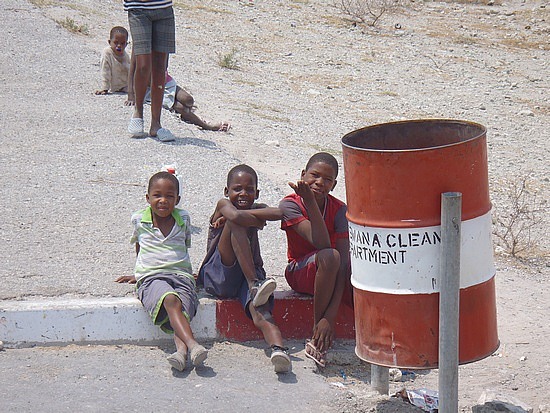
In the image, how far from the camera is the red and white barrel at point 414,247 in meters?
3.07

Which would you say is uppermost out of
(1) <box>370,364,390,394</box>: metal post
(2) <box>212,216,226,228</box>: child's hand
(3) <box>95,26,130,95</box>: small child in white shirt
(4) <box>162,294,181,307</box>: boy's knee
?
(3) <box>95,26,130,95</box>: small child in white shirt

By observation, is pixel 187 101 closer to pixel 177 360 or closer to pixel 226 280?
pixel 226 280

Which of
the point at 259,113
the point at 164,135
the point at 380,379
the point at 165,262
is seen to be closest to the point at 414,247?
the point at 380,379

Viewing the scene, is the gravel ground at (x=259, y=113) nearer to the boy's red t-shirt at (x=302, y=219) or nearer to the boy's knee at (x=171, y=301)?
the boy's knee at (x=171, y=301)

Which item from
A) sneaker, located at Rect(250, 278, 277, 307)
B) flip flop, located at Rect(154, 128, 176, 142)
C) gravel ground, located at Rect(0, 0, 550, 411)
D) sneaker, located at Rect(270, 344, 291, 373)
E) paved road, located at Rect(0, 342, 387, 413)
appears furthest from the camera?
flip flop, located at Rect(154, 128, 176, 142)

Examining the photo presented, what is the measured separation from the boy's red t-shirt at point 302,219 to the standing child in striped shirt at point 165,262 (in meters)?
0.54

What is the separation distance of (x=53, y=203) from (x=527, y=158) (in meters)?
5.36

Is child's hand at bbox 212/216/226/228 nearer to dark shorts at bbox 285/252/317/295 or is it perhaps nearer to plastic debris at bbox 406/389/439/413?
dark shorts at bbox 285/252/317/295

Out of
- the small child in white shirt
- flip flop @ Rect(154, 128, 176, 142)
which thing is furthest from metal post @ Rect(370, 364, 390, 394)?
the small child in white shirt

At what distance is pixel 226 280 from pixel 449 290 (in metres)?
1.49

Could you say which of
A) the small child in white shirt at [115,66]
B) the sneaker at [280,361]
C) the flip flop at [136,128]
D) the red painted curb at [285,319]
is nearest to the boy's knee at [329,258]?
the red painted curb at [285,319]

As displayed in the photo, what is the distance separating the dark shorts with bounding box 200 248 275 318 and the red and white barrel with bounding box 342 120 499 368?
1.01 metres

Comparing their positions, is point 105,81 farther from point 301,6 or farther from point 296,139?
point 301,6

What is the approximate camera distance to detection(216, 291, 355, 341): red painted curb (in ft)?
14.0
